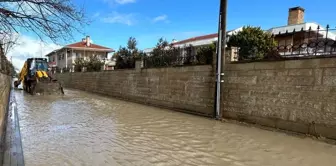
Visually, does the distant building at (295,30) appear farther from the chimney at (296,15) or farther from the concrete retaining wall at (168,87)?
the concrete retaining wall at (168,87)

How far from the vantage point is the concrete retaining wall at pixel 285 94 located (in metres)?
5.61

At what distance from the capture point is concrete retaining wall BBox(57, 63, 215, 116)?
29.8 ft

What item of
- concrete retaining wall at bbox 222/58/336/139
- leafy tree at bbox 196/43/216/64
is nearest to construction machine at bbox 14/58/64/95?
leafy tree at bbox 196/43/216/64

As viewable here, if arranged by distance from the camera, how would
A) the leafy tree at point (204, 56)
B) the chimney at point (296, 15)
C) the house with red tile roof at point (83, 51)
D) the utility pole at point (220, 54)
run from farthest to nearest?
the house with red tile roof at point (83, 51) < the chimney at point (296, 15) < the leafy tree at point (204, 56) < the utility pole at point (220, 54)

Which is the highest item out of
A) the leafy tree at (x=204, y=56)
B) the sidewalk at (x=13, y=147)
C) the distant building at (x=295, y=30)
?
the distant building at (x=295, y=30)

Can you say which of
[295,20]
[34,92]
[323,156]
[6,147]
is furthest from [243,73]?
[34,92]

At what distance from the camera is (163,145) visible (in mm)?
5281

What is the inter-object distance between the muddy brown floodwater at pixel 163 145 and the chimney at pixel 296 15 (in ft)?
43.4

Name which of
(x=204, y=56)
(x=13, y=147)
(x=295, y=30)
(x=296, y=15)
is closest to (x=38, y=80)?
(x=204, y=56)

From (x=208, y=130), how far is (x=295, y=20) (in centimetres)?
1423

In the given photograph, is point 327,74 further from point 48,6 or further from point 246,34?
point 246,34

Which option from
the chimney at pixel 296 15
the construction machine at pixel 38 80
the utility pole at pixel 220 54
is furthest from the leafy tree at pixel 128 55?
the chimney at pixel 296 15

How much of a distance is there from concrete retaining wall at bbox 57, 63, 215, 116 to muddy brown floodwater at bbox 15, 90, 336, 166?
1643 mm

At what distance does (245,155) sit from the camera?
461 centimetres
